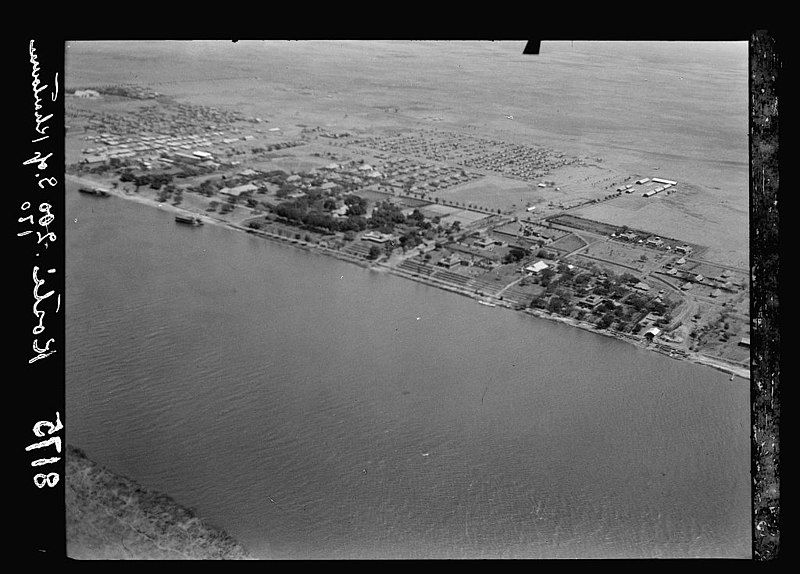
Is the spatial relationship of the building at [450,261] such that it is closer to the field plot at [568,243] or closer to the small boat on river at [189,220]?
the field plot at [568,243]

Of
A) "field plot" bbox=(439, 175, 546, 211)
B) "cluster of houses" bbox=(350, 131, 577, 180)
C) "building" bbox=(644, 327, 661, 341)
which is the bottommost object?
"building" bbox=(644, 327, 661, 341)

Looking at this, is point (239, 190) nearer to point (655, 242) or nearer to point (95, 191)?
point (95, 191)

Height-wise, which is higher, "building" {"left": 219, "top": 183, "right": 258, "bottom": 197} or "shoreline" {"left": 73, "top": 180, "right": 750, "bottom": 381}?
"building" {"left": 219, "top": 183, "right": 258, "bottom": 197}

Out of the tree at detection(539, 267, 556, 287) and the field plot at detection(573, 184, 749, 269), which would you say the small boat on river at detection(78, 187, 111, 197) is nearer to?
the tree at detection(539, 267, 556, 287)

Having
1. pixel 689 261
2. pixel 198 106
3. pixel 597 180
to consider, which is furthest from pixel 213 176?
pixel 689 261

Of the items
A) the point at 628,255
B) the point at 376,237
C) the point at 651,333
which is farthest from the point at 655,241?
the point at 376,237

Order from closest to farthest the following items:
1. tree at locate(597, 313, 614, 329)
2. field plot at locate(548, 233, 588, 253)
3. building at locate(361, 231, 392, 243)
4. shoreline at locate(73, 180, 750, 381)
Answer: shoreline at locate(73, 180, 750, 381), tree at locate(597, 313, 614, 329), field plot at locate(548, 233, 588, 253), building at locate(361, 231, 392, 243)

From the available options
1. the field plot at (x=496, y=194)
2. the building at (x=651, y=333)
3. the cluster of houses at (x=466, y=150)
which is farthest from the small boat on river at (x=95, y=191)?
the building at (x=651, y=333)

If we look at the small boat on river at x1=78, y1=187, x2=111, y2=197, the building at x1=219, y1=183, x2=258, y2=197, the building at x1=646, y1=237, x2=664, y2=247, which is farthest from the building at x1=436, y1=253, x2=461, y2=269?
the small boat on river at x1=78, y1=187, x2=111, y2=197
